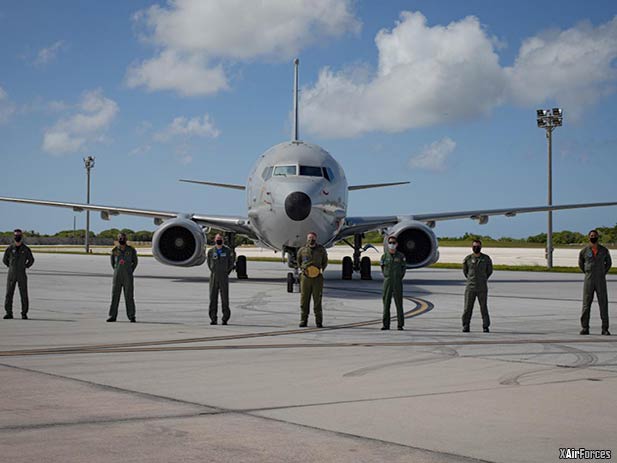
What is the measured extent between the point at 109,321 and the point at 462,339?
20.7ft

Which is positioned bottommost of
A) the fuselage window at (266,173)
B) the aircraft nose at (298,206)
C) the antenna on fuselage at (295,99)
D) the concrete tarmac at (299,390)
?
the concrete tarmac at (299,390)

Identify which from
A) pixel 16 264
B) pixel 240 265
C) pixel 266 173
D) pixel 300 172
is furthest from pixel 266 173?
pixel 16 264

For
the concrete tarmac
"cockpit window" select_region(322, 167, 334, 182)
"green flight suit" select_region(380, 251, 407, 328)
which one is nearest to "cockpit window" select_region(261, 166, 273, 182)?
"cockpit window" select_region(322, 167, 334, 182)

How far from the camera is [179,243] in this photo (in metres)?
25.6

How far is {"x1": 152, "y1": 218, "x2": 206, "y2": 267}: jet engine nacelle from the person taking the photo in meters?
24.9

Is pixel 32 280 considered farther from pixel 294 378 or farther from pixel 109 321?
pixel 294 378

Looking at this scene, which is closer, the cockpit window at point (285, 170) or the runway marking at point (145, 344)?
the runway marking at point (145, 344)

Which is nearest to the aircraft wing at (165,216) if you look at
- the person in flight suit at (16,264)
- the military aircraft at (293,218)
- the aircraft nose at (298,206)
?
the military aircraft at (293,218)

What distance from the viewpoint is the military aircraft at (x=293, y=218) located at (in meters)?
21.5

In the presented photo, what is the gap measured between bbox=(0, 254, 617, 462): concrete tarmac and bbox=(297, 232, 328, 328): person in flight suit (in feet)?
1.50

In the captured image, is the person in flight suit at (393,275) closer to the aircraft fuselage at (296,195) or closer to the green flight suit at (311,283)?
the green flight suit at (311,283)

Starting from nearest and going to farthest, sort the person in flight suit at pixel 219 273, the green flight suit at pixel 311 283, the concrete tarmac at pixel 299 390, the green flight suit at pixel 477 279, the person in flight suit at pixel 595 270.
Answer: the concrete tarmac at pixel 299 390, the person in flight suit at pixel 595 270, the green flight suit at pixel 477 279, the green flight suit at pixel 311 283, the person in flight suit at pixel 219 273

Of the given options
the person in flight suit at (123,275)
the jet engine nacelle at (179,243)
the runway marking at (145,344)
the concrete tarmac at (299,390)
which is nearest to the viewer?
the concrete tarmac at (299,390)

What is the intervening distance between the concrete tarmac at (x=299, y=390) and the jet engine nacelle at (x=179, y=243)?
9.84m
